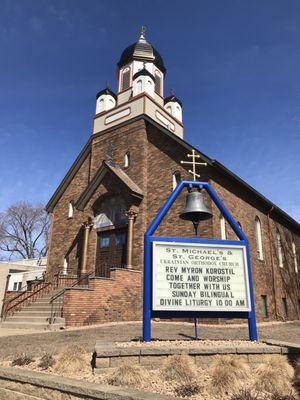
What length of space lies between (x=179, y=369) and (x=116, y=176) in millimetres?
14993

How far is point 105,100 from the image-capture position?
2402 centimetres

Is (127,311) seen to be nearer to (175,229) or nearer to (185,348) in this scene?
(175,229)

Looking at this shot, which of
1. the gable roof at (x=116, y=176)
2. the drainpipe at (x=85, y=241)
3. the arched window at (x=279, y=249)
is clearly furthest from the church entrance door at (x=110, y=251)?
the arched window at (x=279, y=249)

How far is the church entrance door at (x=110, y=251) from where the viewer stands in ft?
60.4

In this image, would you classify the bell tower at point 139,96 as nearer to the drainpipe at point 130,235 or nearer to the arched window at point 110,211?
the arched window at point 110,211

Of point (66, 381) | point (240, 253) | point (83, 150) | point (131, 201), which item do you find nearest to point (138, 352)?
point (66, 381)

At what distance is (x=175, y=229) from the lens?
16266mm

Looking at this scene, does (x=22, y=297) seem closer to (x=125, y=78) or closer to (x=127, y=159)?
(x=127, y=159)

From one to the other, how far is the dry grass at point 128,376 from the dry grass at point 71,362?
2.32ft

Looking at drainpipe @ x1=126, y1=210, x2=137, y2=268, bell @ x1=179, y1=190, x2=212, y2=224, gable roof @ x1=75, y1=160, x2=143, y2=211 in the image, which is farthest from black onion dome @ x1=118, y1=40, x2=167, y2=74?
bell @ x1=179, y1=190, x2=212, y2=224

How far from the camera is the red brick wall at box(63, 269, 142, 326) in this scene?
41.9 feet

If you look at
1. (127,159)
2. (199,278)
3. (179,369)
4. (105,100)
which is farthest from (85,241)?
(179,369)

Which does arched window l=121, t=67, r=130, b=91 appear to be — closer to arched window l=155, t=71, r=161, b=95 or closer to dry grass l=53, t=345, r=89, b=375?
arched window l=155, t=71, r=161, b=95

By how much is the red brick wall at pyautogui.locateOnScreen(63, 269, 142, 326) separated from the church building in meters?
0.04
